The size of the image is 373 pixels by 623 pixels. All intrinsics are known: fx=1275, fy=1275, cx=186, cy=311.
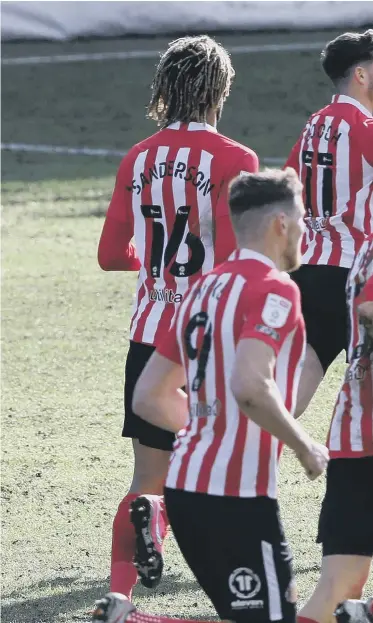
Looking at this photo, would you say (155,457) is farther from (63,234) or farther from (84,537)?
(63,234)

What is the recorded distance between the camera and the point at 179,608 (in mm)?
4949

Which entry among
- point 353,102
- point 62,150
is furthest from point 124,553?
point 62,150

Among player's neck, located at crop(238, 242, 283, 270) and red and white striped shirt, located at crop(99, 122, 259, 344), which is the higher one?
red and white striped shirt, located at crop(99, 122, 259, 344)

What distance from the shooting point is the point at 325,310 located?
18.7ft

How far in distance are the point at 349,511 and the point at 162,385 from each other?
856 mm

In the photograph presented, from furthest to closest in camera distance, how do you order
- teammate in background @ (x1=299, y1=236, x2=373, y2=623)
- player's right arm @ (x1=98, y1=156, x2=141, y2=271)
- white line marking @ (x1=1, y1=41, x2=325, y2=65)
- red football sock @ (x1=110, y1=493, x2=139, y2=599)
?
1. white line marking @ (x1=1, y1=41, x2=325, y2=65)
2. player's right arm @ (x1=98, y1=156, x2=141, y2=271)
3. red football sock @ (x1=110, y1=493, x2=139, y2=599)
4. teammate in background @ (x1=299, y1=236, x2=373, y2=623)

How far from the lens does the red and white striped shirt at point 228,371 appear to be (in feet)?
11.5

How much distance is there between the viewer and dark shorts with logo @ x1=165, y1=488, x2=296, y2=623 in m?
3.53

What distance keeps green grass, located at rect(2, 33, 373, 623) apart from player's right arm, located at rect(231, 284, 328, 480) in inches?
67.1

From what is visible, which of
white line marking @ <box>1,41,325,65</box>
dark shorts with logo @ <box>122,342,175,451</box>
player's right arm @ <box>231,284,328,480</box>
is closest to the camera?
player's right arm @ <box>231,284,328,480</box>

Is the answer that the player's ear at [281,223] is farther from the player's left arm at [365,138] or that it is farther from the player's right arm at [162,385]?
the player's left arm at [365,138]

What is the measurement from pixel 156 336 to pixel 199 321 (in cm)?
124

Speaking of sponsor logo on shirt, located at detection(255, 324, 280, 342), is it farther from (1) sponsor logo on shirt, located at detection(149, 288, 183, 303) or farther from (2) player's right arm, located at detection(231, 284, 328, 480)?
(1) sponsor logo on shirt, located at detection(149, 288, 183, 303)

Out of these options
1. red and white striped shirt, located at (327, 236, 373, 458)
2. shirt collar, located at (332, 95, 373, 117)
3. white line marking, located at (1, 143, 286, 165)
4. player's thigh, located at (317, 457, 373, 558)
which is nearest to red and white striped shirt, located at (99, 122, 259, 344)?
red and white striped shirt, located at (327, 236, 373, 458)
